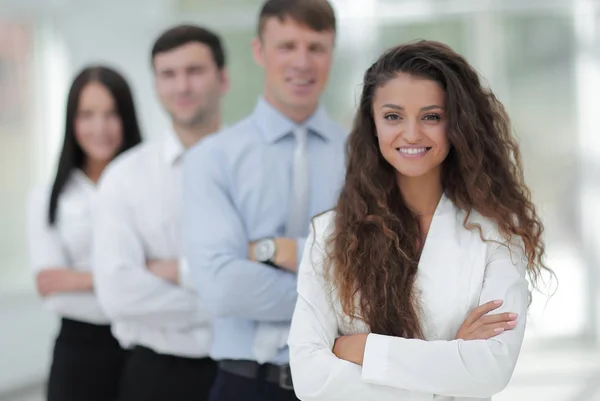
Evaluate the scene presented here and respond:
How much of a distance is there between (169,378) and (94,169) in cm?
113

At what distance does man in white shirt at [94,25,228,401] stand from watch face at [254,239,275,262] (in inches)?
23.6

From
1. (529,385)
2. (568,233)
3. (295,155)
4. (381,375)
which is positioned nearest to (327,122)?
(295,155)

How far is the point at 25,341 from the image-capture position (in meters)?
7.55

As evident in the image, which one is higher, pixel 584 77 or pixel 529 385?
pixel 584 77

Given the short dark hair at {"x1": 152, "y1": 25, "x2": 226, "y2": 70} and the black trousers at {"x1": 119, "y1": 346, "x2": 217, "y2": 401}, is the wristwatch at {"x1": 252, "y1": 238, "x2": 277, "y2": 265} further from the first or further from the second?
the short dark hair at {"x1": 152, "y1": 25, "x2": 226, "y2": 70}

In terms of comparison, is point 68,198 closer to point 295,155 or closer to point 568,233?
point 295,155

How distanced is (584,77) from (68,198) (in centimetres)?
574

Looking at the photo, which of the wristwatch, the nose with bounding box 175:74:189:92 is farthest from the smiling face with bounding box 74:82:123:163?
the wristwatch

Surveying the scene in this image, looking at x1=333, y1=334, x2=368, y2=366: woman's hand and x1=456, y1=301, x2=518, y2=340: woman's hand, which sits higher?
x1=456, y1=301, x2=518, y2=340: woman's hand

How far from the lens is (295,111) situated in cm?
282

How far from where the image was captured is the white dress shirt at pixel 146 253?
3.21 meters

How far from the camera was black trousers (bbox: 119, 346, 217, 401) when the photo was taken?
3238mm

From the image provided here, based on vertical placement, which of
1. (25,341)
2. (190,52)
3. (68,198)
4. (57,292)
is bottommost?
(25,341)

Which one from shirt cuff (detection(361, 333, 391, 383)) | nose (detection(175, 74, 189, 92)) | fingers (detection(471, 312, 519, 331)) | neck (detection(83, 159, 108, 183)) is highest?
nose (detection(175, 74, 189, 92))
